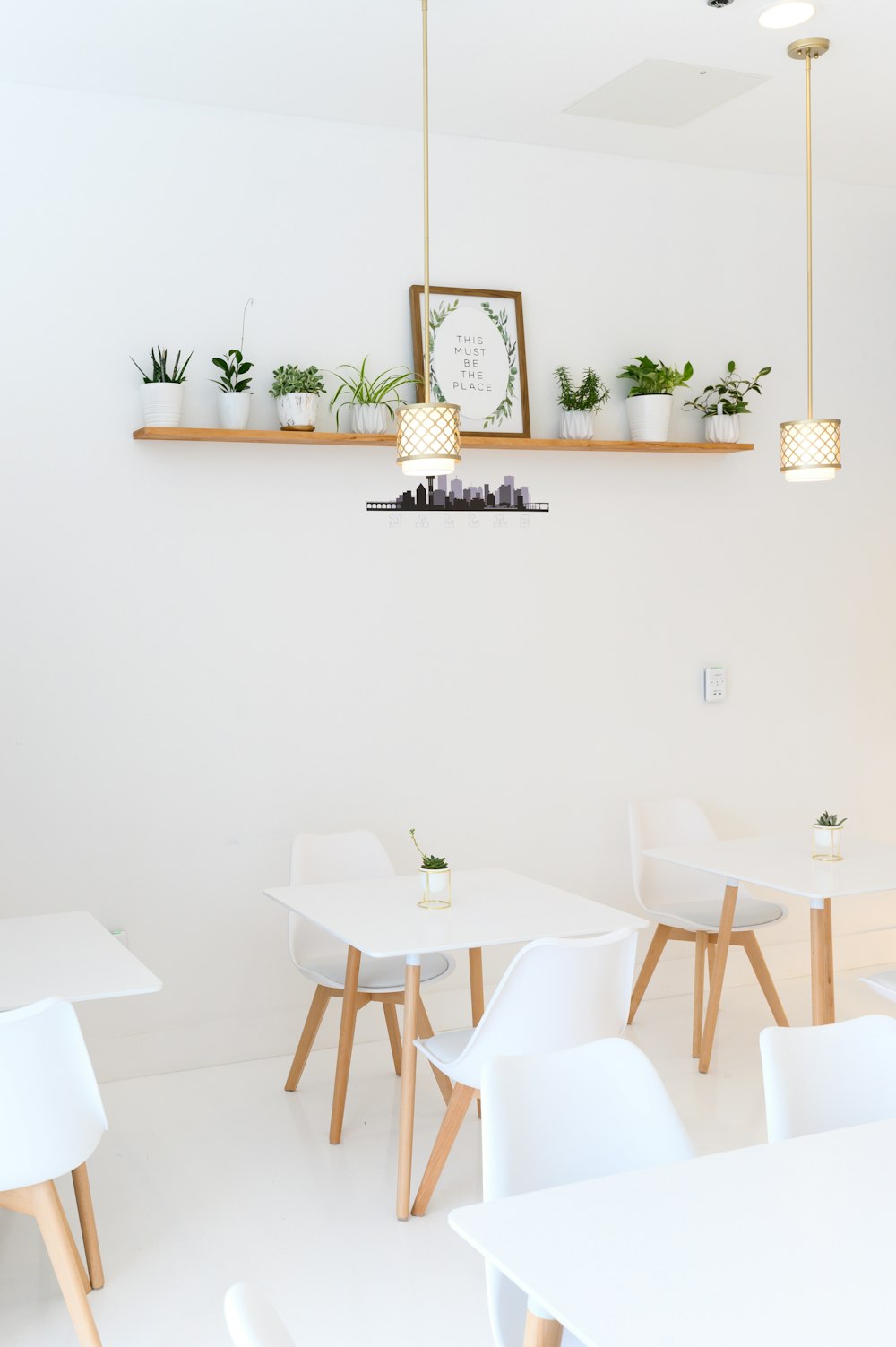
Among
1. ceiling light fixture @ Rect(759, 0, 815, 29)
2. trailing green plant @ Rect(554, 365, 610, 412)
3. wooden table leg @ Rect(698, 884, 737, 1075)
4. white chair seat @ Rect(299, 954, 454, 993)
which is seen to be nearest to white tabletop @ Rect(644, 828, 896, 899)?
wooden table leg @ Rect(698, 884, 737, 1075)

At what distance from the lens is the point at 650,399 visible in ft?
14.4

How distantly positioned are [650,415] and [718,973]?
1898mm

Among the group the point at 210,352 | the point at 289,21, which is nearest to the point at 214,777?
the point at 210,352

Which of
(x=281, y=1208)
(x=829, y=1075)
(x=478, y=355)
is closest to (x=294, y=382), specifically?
(x=478, y=355)

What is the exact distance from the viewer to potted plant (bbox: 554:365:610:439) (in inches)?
170

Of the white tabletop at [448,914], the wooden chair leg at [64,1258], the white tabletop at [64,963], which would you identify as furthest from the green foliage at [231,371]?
the wooden chair leg at [64,1258]

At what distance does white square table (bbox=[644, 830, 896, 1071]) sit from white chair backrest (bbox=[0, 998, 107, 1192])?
1.91 m

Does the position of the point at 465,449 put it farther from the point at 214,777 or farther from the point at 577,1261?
the point at 577,1261

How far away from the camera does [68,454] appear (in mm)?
3736

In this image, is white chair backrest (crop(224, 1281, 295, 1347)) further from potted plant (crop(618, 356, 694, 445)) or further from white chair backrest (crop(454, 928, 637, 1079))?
potted plant (crop(618, 356, 694, 445))

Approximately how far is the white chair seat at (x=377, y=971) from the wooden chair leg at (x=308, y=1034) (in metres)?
0.05

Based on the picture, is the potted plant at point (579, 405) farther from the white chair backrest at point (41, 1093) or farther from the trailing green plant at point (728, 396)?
the white chair backrest at point (41, 1093)

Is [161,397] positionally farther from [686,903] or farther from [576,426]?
[686,903]

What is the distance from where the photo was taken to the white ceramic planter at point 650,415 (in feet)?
14.4
